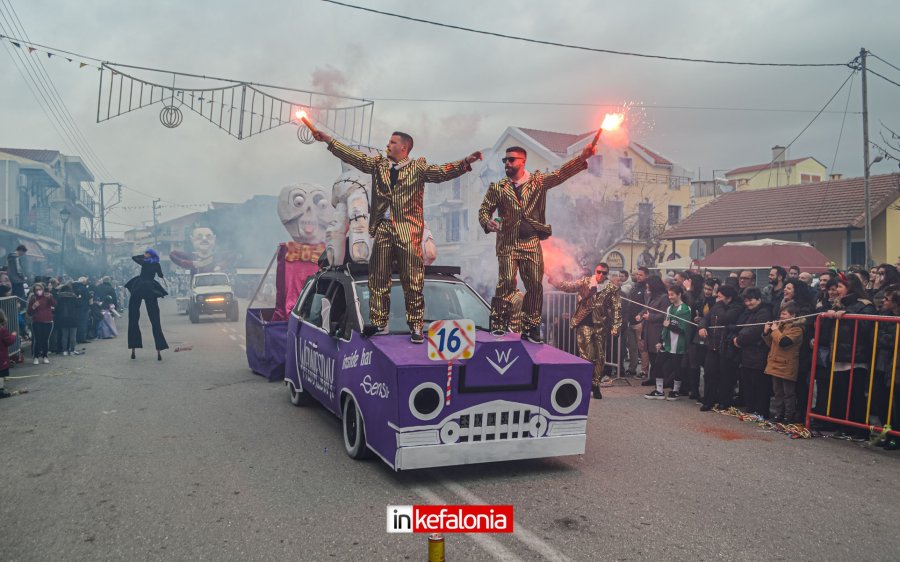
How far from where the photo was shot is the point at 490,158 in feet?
107

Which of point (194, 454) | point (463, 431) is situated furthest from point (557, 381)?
point (194, 454)

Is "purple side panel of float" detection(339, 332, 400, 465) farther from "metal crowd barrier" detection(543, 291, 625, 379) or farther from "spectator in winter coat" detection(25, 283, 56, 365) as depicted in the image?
"spectator in winter coat" detection(25, 283, 56, 365)

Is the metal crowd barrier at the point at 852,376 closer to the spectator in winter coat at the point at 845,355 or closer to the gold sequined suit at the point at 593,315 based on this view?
the spectator in winter coat at the point at 845,355

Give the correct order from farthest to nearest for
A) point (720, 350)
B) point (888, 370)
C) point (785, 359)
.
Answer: point (720, 350) → point (785, 359) → point (888, 370)

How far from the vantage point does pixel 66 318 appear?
14023mm

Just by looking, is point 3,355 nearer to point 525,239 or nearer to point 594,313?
point 525,239

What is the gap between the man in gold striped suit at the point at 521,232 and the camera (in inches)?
256

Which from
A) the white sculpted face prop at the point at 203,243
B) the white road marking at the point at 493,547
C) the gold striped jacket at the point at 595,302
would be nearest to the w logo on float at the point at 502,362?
the white road marking at the point at 493,547

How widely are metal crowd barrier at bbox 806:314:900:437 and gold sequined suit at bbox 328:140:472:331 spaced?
15.0 feet

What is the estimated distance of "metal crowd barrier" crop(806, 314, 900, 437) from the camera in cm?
680

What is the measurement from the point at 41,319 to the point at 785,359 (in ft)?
41.8

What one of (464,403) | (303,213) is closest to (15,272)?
(303,213)

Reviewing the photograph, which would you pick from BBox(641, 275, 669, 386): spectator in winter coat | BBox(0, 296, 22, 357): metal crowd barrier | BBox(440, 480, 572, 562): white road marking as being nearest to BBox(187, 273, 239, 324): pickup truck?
BBox(0, 296, 22, 357): metal crowd barrier

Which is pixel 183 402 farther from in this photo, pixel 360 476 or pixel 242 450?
pixel 360 476
